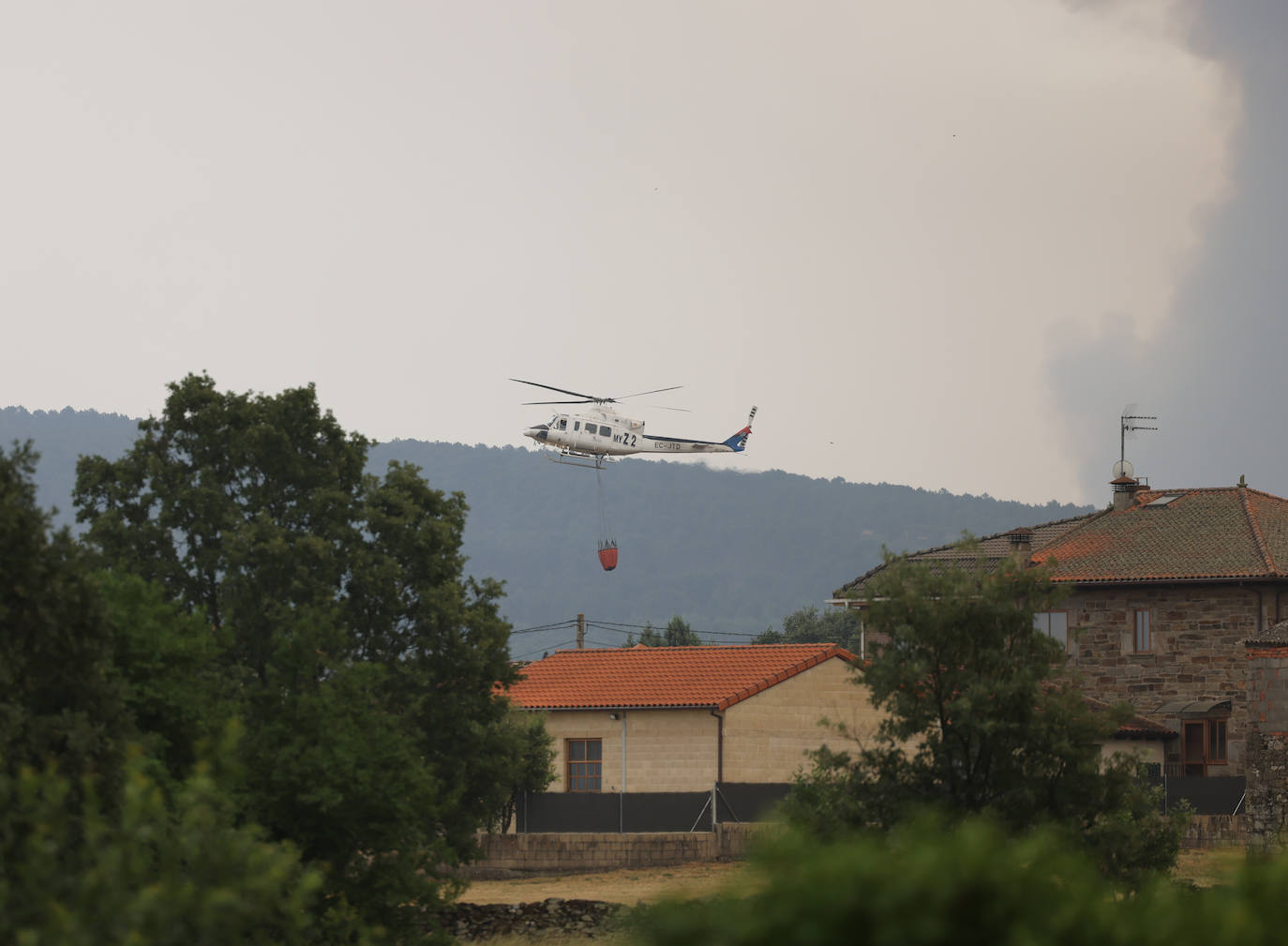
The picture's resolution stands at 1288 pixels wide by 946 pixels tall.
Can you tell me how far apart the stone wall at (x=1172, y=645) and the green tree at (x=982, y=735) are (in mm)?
26155

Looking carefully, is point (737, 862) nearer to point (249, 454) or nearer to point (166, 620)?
point (249, 454)

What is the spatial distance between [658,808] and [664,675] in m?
6.60

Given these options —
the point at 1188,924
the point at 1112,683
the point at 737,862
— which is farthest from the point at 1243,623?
the point at 1188,924

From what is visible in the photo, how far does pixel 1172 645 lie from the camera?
158 ft

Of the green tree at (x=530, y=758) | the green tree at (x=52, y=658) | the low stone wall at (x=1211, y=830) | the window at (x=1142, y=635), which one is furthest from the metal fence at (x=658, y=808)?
the green tree at (x=52, y=658)

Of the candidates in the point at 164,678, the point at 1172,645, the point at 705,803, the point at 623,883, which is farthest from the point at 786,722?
the point at 164,678

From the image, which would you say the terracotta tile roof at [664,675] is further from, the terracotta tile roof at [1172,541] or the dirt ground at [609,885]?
the dirt ground at [609,885]

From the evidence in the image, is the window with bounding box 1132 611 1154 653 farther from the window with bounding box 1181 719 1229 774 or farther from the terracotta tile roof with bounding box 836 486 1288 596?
the window with bounding box 1181 719 1229 774

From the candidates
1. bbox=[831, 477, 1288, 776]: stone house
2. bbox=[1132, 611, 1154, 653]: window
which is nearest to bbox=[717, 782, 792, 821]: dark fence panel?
bbox=[831, 477, 1288, 776]: stone house

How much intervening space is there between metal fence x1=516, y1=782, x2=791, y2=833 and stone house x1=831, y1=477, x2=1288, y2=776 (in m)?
7.23

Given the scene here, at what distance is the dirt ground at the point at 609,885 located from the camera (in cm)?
3297

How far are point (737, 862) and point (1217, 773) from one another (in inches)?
688

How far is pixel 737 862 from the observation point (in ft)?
120

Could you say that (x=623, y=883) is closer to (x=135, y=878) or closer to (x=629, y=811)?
(x=629, y=811)
